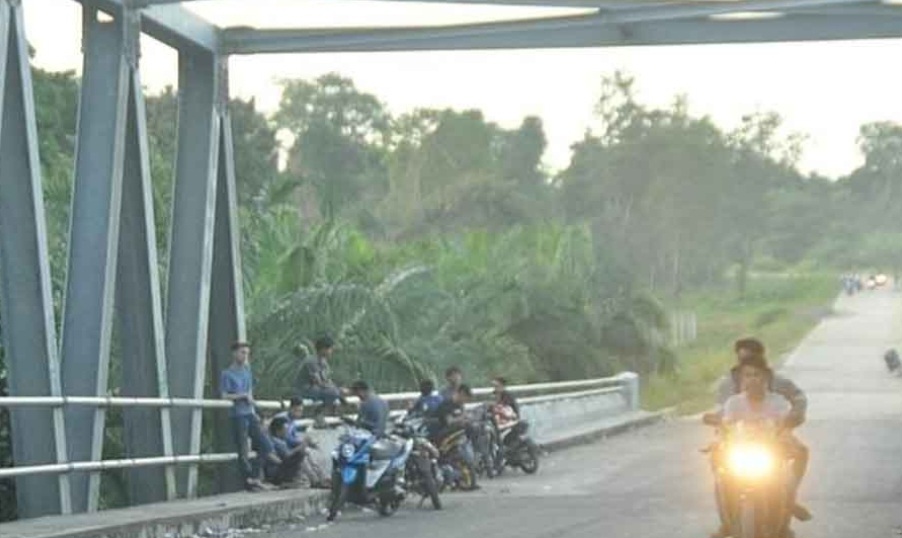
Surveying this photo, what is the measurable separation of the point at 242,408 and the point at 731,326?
68.4m

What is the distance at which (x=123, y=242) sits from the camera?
644 inches

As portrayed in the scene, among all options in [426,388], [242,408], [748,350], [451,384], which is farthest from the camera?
[451,384]

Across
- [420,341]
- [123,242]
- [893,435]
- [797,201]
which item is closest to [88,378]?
[123,242]

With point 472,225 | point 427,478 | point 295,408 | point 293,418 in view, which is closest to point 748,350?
point 427,478

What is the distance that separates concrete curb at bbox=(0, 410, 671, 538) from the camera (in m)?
12.7

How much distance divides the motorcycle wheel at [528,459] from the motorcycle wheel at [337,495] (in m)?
8.00

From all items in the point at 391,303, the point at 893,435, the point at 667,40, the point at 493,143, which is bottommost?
the point at 893,435

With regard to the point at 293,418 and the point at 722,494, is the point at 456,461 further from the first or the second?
the point at 722,494

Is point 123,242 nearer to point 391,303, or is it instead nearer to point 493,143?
point 391,303

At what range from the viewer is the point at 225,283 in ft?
61.3

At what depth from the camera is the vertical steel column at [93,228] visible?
49.2ft

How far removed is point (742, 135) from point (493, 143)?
19156 millimetres

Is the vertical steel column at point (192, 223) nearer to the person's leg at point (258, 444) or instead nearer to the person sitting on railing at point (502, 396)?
the person's leg at point (258, 444)

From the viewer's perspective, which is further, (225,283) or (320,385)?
(320,385)
